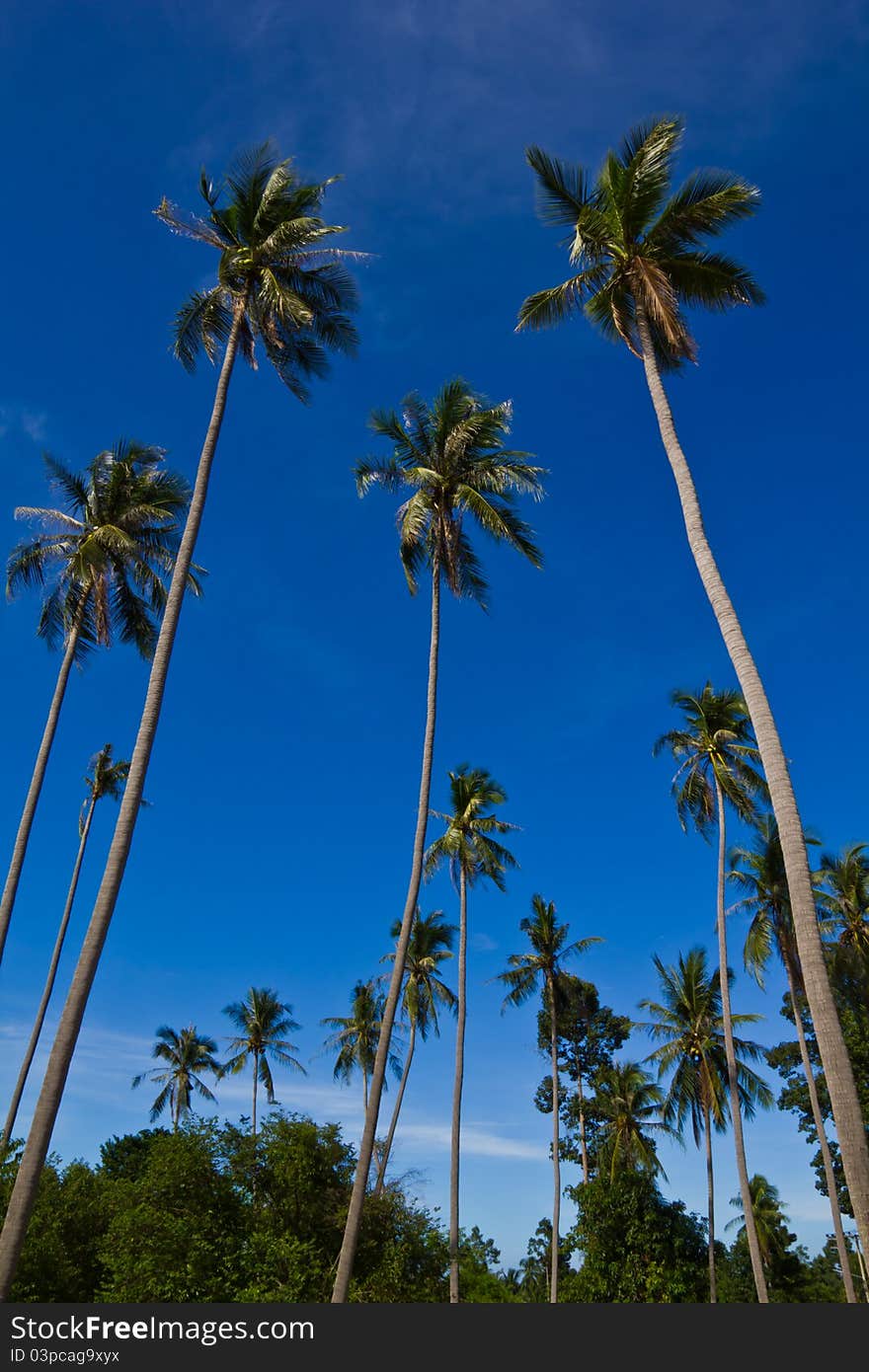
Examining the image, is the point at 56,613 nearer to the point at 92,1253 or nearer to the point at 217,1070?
the point at 92,1253

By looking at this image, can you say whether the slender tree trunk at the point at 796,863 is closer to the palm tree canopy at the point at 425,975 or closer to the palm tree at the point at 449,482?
the palm tree at the point at 449,482

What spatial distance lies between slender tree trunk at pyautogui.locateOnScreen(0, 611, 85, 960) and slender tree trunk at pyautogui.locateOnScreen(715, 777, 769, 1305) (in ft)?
68.7

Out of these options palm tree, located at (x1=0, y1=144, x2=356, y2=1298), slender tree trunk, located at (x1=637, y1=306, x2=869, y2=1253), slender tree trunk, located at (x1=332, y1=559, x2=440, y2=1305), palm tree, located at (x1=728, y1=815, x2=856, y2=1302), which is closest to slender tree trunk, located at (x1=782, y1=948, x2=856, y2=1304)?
palm tree, located at (x1=728, y1=815, x2=856, y2=1302)

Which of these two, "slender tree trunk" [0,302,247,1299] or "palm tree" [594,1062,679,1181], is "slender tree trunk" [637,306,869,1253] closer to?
"slender tree trunk" [0,302,247,1299]

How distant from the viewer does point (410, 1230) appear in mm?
21031

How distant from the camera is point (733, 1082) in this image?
85.9ft

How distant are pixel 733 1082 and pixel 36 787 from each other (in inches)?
882

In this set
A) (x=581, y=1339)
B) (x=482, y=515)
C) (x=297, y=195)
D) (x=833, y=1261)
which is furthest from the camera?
(x=833, y=1261)

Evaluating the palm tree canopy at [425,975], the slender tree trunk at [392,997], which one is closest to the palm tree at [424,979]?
the palm tree canopy at [425,975]

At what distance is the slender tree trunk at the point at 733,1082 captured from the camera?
24234mm

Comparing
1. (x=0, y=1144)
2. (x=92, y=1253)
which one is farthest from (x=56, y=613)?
(x=92, y=1253)

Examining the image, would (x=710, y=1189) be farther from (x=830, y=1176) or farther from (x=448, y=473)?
(x=448, y=473)

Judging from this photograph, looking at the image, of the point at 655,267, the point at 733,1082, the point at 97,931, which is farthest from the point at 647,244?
the point at 733,1082

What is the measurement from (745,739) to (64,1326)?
25.4m
